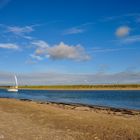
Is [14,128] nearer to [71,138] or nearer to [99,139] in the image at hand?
[71,138]

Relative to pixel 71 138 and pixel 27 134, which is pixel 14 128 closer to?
pixel 27 134

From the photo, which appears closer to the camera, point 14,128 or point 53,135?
point 53,135

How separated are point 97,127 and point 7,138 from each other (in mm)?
6451

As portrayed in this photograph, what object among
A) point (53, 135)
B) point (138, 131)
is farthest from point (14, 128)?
point (138, 131)

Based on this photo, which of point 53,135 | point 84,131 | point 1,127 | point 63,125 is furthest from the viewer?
point 63,125

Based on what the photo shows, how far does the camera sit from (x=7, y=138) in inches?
613

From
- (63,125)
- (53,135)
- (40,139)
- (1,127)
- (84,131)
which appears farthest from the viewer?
(63,125)

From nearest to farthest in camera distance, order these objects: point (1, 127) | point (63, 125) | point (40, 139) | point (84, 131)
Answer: point (40, 139)
point (84, 131)
point (1, 127)
point (63, 125)

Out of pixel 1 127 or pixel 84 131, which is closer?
pixel 84 131

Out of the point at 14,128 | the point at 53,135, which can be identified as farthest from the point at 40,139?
the point at 14,128

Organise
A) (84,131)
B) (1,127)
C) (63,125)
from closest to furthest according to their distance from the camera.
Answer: (84,131) → (1,127) → (63,125)

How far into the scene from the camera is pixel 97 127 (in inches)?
767

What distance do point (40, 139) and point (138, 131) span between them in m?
6.51

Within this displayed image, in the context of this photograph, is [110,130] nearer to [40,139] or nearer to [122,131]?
[122,131]
